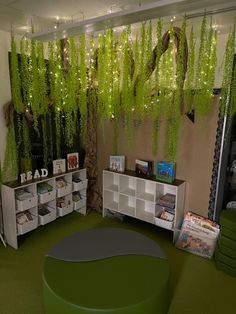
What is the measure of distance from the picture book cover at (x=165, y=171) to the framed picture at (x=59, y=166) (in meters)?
1.39

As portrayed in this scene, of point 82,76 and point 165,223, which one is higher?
point 82,76

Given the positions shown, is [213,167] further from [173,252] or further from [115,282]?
[115,282]

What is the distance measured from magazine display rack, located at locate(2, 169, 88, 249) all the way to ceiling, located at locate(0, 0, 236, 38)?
6.06ft

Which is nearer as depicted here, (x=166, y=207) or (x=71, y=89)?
(x=71, y=89)

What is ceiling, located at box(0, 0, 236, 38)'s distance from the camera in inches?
74.5

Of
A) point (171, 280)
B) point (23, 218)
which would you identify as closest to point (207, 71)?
A: point (171, 280)

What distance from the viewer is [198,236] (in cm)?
273

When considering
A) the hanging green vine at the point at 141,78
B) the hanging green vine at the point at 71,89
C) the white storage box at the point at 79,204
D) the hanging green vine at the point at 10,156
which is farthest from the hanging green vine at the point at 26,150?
the hanging green vine at the point at 141,78

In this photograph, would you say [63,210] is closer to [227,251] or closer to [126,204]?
[126,204]

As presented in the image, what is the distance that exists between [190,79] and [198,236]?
1845mm

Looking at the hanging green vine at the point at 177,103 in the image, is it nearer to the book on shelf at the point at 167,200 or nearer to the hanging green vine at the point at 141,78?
the hanging green vine at the point at 141,78

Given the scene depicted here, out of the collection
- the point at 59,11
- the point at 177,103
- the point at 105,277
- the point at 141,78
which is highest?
the point at 59,11

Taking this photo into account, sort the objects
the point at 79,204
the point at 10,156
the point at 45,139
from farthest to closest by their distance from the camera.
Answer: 1. the point at 79,204
2. the point at 45,139
3. the point at 10,156

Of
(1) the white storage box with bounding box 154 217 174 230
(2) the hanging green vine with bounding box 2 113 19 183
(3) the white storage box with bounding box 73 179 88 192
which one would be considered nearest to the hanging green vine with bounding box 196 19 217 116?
(1) the white storage box with bounding box 154 217 174 230
